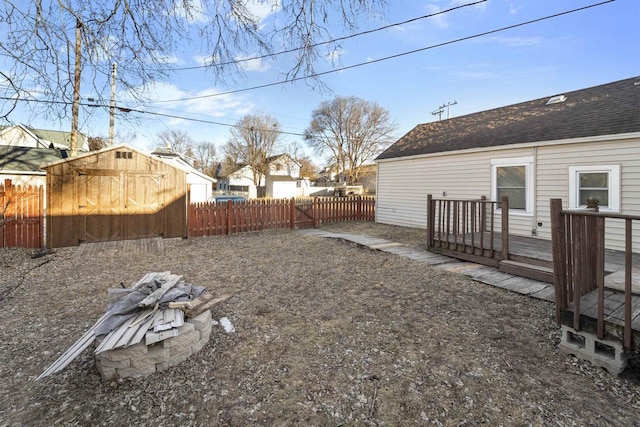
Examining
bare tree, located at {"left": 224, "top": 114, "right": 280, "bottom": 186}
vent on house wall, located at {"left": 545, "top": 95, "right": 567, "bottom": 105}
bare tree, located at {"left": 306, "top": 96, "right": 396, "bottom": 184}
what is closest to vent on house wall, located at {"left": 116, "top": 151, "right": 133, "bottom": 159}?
vent on house wall, located at {"left": 545, "top": 95, "right": 567, "bottom": 105}

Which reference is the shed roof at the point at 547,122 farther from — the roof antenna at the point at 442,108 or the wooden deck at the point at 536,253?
the roof antenna at the point at 442,108

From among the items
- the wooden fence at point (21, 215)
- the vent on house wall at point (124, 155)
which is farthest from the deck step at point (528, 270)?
the wooden fence at point (21, 215)

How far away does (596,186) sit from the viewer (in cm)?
673

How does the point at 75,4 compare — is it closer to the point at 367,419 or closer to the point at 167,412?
the point at 167,412

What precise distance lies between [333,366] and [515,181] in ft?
26.7

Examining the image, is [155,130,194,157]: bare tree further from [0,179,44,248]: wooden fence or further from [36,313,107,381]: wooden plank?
[36,313,107,381]: wooden plank

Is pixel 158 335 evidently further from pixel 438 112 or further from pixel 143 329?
pixel 438 112

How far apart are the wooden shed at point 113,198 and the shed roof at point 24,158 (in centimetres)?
844

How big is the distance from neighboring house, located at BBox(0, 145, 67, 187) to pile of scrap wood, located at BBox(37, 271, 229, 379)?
1405 cm

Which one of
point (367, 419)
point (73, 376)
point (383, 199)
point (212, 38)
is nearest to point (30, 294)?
point (73, 376)

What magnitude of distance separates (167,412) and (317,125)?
36674 millimetres

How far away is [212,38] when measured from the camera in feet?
9.64

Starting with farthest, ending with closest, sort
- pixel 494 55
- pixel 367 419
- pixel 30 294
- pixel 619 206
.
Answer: pixel 494 55
pixel 619 206
pixel 30 294
pixel 367 419

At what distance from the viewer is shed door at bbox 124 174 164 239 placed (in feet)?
27.8
